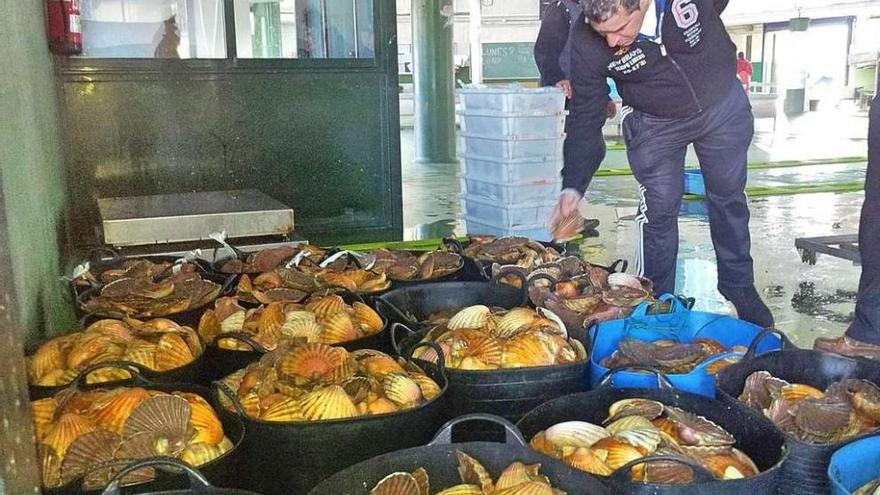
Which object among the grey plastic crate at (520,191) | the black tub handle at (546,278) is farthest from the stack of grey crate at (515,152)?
the black tub handle at (546,278)

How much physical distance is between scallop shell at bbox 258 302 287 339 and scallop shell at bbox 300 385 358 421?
0.51 meters

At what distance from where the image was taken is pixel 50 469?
4.66 ft

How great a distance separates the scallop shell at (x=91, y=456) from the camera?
1.39m

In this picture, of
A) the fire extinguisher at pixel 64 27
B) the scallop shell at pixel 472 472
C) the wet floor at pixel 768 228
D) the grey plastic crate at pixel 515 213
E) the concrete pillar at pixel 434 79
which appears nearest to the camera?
the scallop shell at pixel 472 472

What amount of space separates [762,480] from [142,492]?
1098 mm

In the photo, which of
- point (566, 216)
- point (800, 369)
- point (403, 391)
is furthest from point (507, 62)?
point (403, 391)

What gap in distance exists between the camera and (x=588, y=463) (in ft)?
4.70

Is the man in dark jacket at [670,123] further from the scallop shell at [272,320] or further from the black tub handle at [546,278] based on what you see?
the scallop shell at [272,320]

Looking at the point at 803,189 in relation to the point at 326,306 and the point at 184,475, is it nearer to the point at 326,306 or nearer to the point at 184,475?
the point at 326,306

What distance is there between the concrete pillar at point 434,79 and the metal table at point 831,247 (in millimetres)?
7049

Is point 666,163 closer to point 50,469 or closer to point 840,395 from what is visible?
point 840,395

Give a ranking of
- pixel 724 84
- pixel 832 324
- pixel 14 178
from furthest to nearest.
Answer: pixel 832 324 → pixel 724 84 → pixel 14 178

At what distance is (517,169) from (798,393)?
3804 millimetres

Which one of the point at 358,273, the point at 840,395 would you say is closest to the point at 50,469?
the point at 358,273
